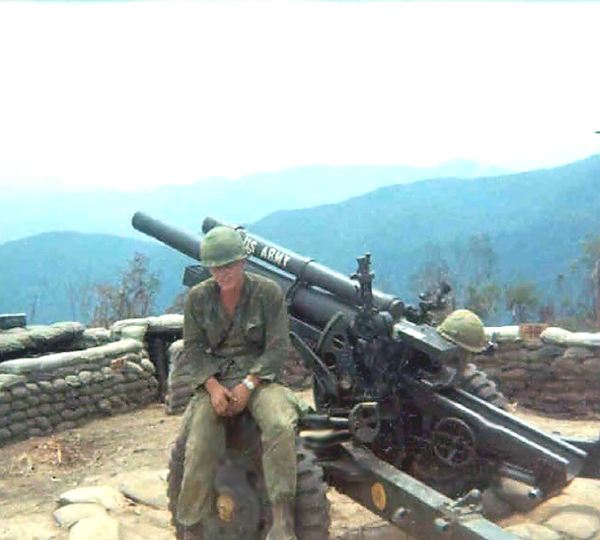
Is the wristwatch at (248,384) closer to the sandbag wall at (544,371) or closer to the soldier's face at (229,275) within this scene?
the soldier's face at (229,275)

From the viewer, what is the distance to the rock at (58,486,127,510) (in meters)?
5.84

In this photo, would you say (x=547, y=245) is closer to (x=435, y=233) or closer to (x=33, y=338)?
(x=435, y=233)

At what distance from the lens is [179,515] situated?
430 centimetres

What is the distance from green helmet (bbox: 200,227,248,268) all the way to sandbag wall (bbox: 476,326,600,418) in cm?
538

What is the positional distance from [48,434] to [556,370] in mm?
5089

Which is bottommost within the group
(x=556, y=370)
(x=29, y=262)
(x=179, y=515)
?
(x=29, y=262)

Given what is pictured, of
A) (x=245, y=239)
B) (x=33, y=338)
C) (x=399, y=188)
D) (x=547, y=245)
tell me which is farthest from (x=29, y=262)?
(x=245, y=239)

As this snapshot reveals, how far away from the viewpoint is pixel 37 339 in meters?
10.6

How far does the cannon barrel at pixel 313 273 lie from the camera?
17.2 feet

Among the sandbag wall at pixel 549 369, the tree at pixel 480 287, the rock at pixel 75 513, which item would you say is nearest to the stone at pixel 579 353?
the sandbag wall at pixel 549 369

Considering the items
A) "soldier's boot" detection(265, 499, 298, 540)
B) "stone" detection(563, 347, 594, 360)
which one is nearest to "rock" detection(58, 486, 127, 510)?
"soldier's boot" detection(265, 499, 298, 540)

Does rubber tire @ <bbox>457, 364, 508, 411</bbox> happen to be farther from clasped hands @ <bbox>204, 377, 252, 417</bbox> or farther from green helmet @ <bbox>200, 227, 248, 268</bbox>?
green helmet @ <bbox>200, 227, 248, 268</bbox>

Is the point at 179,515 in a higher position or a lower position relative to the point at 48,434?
higher

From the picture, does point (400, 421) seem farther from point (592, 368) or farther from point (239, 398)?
point (592, 368)
